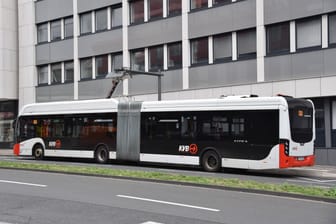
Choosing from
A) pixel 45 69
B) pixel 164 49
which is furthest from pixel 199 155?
pixel 45 69

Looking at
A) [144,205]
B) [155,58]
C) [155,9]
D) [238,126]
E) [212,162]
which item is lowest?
[144,205]

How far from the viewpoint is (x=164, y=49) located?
30141mm

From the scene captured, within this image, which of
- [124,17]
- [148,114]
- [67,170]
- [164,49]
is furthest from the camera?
[124,17]

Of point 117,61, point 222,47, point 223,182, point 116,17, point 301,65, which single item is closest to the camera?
point 223,182

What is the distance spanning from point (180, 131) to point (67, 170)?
518cm

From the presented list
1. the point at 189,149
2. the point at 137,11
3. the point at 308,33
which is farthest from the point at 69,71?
the point at 308,33

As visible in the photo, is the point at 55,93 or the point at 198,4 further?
the point at 55,93

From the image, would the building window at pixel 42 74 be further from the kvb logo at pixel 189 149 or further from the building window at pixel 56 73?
the kvb logo at pixel 189 149

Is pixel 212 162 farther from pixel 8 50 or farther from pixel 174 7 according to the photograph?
pixel 8 50

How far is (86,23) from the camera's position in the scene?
35.8 metres

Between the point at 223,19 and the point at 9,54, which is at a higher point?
the point at 9,54

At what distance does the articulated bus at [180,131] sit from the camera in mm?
17734

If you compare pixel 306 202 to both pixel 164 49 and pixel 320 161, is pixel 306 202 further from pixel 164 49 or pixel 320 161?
pixel 164 49

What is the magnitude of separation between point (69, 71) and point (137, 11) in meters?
8.25
